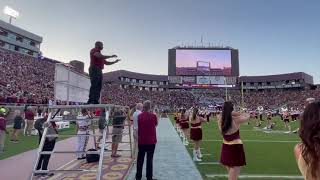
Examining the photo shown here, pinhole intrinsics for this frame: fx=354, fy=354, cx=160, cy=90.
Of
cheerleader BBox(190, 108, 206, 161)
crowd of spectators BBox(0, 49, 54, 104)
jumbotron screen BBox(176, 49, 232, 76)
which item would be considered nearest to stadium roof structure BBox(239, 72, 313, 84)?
jumbotron screen BBox(176, 49, 232, 76)

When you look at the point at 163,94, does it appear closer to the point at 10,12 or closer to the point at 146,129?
the point at 10,12

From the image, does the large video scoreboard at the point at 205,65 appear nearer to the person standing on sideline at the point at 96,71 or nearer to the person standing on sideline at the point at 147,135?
the person standing on sideline at the point at 147,135

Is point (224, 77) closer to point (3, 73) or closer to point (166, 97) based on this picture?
point (166, 97)

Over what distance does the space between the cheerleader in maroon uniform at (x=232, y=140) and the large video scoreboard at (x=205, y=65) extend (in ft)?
230

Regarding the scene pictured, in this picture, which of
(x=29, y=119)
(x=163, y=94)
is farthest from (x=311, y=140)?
(x=163, y=94)

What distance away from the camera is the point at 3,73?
158 ft

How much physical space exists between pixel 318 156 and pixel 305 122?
0.28 m

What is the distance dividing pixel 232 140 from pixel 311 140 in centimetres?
448

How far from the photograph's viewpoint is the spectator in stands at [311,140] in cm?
265

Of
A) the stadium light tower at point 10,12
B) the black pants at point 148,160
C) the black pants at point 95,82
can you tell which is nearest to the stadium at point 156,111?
the black pants at point 95,82

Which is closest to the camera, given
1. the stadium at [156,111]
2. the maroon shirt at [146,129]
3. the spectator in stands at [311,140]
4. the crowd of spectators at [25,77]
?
the spectator in stands at [311,140]

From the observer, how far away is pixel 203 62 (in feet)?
253

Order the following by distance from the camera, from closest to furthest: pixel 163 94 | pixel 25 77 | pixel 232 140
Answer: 1. pixel 232 140
2. pixel 25 77
3. pixel 163 94

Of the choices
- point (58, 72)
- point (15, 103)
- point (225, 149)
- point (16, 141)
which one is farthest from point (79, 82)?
point (15, 103)
